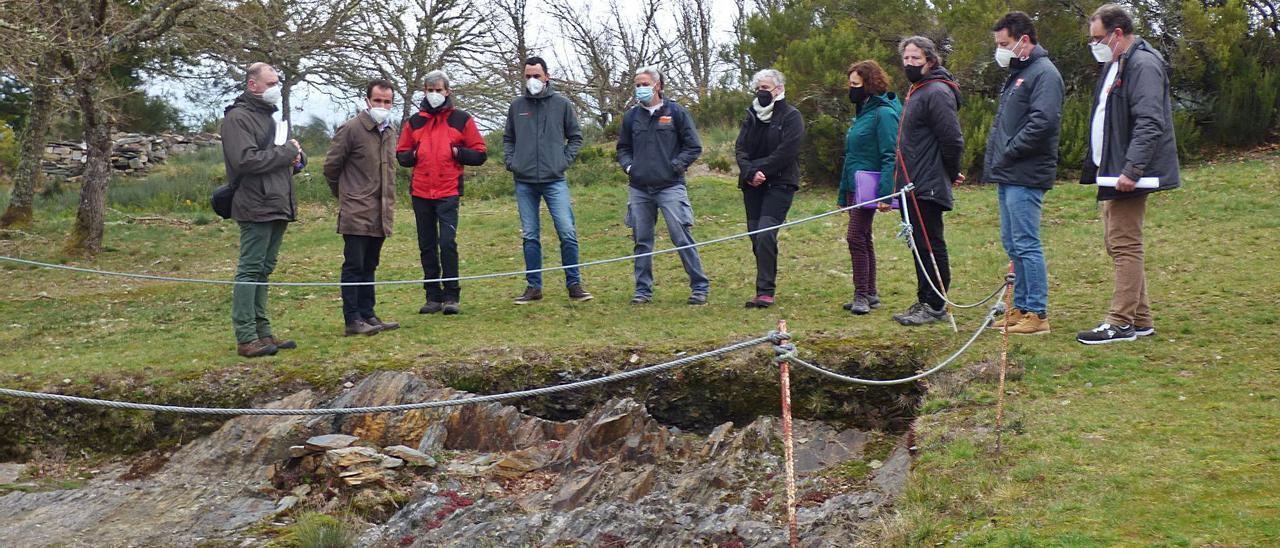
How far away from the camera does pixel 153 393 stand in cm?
702

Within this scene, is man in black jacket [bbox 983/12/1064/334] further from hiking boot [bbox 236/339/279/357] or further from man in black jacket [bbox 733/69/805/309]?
hiking boot [bbox 236/339/279/357]

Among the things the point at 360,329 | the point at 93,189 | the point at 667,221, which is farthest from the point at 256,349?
the point at 93,189

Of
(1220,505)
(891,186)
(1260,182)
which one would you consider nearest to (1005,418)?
(1220,505)

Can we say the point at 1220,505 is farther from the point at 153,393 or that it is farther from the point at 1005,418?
the point at 153,393

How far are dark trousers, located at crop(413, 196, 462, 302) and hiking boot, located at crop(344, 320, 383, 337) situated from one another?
75 cm

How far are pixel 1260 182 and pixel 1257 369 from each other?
7597 mm

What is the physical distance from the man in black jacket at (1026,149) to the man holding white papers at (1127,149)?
0.26 metres

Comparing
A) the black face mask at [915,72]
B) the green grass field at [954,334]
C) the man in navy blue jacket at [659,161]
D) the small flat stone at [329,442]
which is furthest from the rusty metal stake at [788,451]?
the man in navy blue jacket at [659,161]

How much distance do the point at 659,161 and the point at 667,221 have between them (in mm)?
491

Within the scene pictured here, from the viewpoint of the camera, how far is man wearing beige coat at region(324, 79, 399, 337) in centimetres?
802

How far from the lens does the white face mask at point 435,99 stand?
849 centimetres

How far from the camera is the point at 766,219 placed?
27.1 ft

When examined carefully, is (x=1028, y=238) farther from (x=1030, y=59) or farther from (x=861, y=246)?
(x=861, y=246)

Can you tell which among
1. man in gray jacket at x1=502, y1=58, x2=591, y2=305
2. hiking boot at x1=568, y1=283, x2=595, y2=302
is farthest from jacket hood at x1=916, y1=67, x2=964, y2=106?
hiking boot at x1=568, y1=283, x2=595, y2=302
